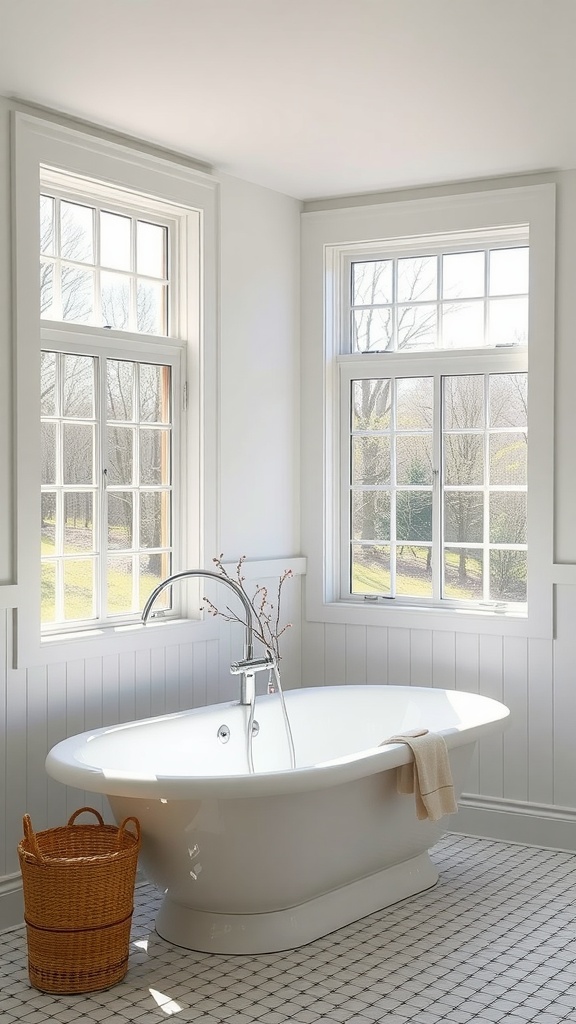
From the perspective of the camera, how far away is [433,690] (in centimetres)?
435

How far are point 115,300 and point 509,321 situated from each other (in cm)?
170

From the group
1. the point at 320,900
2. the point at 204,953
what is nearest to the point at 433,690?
the point at 320,900

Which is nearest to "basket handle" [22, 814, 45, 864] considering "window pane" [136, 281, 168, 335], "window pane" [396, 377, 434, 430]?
"window pane" [136, 281, 168, 335]

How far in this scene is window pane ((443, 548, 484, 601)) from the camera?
4.79 metres

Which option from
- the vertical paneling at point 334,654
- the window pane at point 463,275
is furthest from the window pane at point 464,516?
A: the window pane at point 463,275

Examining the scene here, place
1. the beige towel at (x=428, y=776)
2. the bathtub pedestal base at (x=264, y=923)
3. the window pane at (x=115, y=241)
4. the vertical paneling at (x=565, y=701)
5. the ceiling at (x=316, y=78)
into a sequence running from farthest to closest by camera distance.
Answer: the vertical paneling at (x=565, y=701) → the window pane at (x=115, y=241) → the beige towel at (x=428, y=776) → the bathtub pedestal base at (x=264, y=923) → the ceiling at (x=316, y=78)

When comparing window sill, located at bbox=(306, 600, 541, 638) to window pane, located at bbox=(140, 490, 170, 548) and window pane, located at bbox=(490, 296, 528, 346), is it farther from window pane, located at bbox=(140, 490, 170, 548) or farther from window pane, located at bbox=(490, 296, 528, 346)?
window pane, located at bbox=(490, 296, 528, 346)

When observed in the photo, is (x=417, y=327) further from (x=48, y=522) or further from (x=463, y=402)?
(x=48, y=522)

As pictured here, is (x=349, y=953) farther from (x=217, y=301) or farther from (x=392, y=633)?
(x=217, y=301)

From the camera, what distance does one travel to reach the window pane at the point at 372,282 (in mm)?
5008

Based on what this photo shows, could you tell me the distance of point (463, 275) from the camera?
4820 millimetres

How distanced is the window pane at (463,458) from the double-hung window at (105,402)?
122 centimetres

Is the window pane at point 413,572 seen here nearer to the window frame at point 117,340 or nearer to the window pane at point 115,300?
the window frame at point 117,340

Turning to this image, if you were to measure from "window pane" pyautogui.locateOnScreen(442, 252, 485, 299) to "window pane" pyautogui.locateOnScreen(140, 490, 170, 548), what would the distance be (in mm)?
1572
